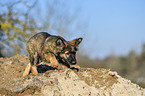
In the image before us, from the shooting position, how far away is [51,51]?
7.43m

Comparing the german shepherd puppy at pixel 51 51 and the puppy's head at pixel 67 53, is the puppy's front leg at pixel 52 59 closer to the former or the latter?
the german shepherd puppy at pixel 51 51

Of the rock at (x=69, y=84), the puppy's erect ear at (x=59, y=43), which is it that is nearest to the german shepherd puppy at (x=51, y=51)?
the puppy's erect ear at (x=59, y=43)

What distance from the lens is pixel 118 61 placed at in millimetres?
50062

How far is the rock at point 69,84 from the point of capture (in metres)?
6.22

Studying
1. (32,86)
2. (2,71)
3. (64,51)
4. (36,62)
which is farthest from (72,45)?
(2,71)

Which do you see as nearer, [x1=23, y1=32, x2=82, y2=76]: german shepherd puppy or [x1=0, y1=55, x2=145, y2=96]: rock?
[x1=0, y1=55, x2=145, y2=96]: rock

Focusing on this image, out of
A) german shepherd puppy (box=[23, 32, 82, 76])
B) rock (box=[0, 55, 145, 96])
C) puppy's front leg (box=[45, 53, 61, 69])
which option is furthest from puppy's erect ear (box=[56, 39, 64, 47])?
rock (box=[0, 55, 145, 96])

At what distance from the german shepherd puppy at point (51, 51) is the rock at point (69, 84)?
0.37m

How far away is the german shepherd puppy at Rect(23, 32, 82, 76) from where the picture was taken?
723cm

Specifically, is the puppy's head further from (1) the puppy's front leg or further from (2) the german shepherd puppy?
(1) the puppy's front leg

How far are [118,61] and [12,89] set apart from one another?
151ft

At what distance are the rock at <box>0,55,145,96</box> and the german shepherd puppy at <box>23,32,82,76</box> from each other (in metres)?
0.37

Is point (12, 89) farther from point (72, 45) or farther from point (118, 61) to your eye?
point (118, 61)

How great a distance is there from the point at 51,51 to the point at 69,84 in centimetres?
154
